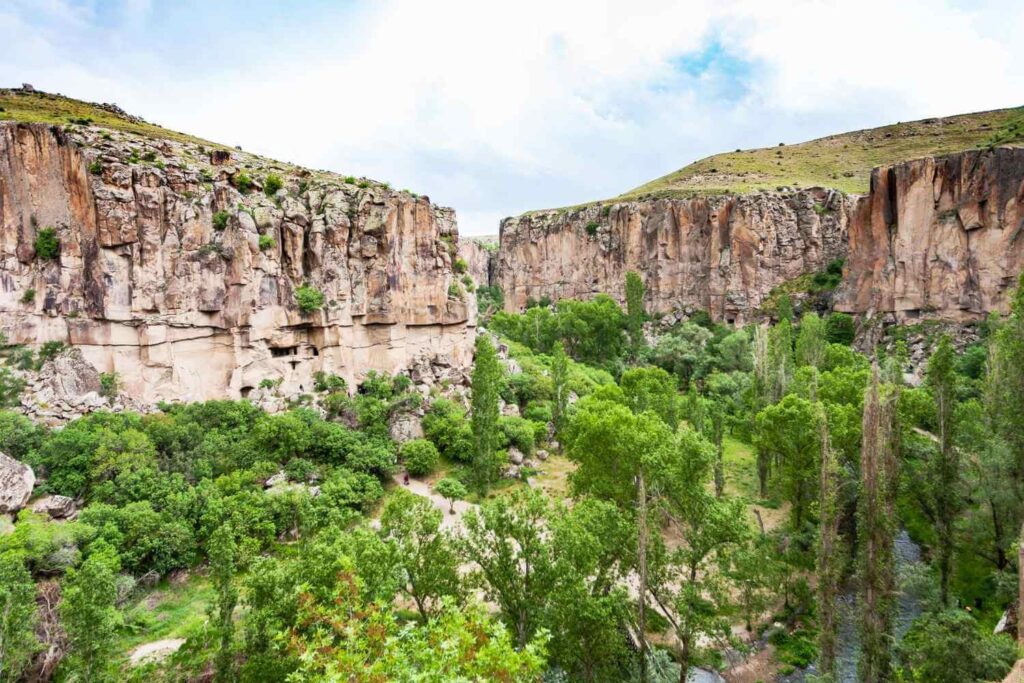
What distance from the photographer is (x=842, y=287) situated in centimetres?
5831

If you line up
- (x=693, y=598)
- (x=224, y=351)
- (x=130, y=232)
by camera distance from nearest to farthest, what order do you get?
(x=693, y=598) → (x=130, y=232) → (x=224, y=351)

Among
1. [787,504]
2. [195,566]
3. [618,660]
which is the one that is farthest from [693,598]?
[195,566]

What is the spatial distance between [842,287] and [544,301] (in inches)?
1751

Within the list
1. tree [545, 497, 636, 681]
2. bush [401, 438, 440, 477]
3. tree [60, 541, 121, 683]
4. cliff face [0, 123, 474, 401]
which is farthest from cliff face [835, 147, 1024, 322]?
tree [60, 541, 121, 683]

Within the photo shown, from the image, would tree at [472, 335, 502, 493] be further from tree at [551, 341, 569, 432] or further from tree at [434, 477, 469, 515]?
tree at [551, 341, 569, 432]

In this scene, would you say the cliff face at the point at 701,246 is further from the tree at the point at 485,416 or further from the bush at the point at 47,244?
the bush at the point at 47,244

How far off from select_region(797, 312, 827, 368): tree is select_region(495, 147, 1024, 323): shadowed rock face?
37.5ft

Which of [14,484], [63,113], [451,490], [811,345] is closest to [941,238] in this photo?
[811,345]

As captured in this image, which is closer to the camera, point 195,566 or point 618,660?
point 618,660

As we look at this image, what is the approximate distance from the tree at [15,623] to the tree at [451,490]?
1695cm

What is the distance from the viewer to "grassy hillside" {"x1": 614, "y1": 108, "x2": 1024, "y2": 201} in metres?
75.6

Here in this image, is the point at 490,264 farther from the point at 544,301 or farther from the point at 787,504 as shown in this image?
the point at 787,504

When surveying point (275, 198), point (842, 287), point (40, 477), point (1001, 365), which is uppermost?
point (275, 198)

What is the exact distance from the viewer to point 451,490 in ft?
91.6
